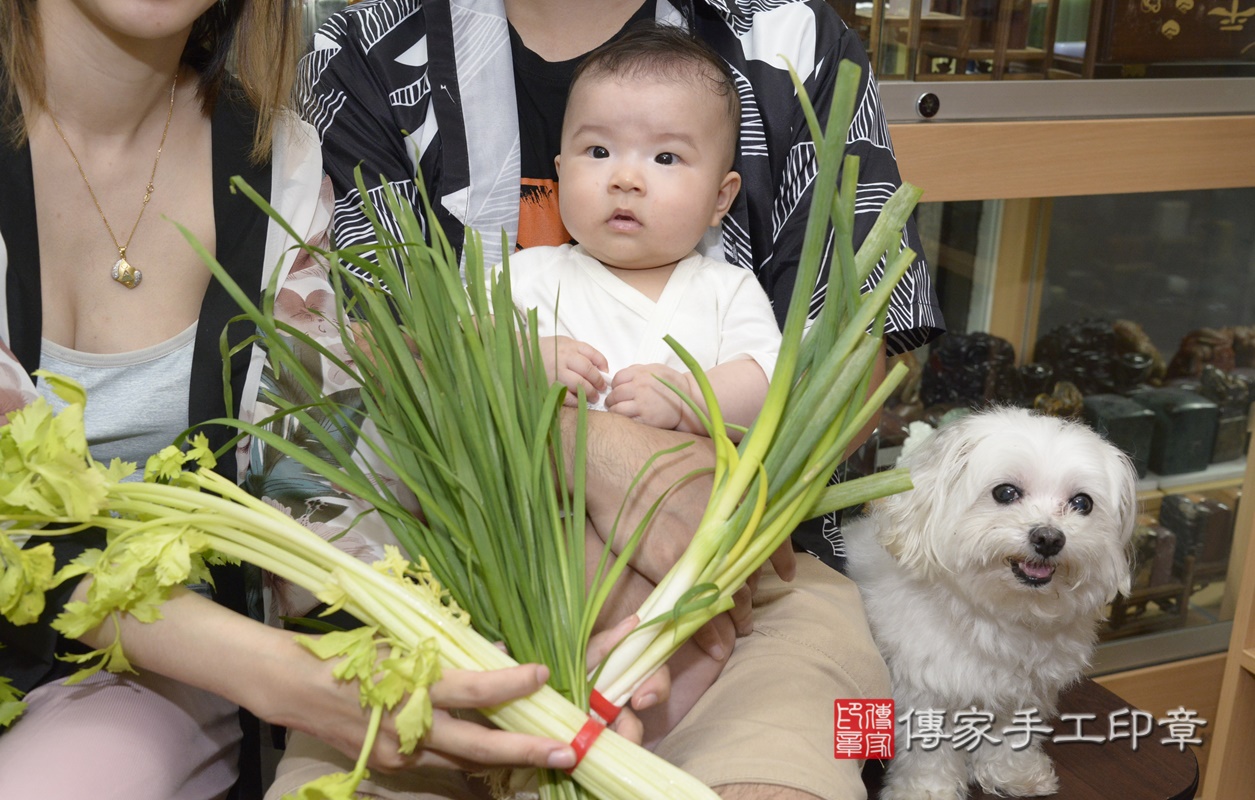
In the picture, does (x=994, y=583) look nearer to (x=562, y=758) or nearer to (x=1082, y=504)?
(x=1082, y=504)

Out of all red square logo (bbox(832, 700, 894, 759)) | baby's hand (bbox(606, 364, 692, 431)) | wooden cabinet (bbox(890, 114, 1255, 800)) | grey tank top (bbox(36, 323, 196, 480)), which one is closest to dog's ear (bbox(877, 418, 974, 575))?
red square logo (bbox(832, 700, 894, 759))

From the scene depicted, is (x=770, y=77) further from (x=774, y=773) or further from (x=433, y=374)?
(x=774, y=773)

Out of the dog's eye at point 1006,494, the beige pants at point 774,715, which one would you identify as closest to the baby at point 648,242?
the beige pants at point 774,715

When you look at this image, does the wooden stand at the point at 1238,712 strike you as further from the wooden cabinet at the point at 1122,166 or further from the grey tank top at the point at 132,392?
the grey tank top at the point at 132,392

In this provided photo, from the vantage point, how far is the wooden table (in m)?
1.48

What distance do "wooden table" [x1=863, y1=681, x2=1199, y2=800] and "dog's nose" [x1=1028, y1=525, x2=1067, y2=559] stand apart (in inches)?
15.5

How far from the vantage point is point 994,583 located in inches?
54.9

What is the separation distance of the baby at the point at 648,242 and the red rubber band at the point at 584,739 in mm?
431

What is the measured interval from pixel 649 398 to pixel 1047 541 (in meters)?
0.55

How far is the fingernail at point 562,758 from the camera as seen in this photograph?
905 millimetres

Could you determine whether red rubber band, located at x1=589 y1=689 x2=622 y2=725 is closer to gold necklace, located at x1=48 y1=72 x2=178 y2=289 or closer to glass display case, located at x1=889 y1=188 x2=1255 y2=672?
gold necklace, located at x1=48 y1=72 x2=178 y2=289

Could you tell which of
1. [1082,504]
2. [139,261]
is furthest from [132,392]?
[1082,504]

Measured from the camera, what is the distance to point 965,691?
58.2 inches

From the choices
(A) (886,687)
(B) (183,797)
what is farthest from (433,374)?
(A) (886,687)
